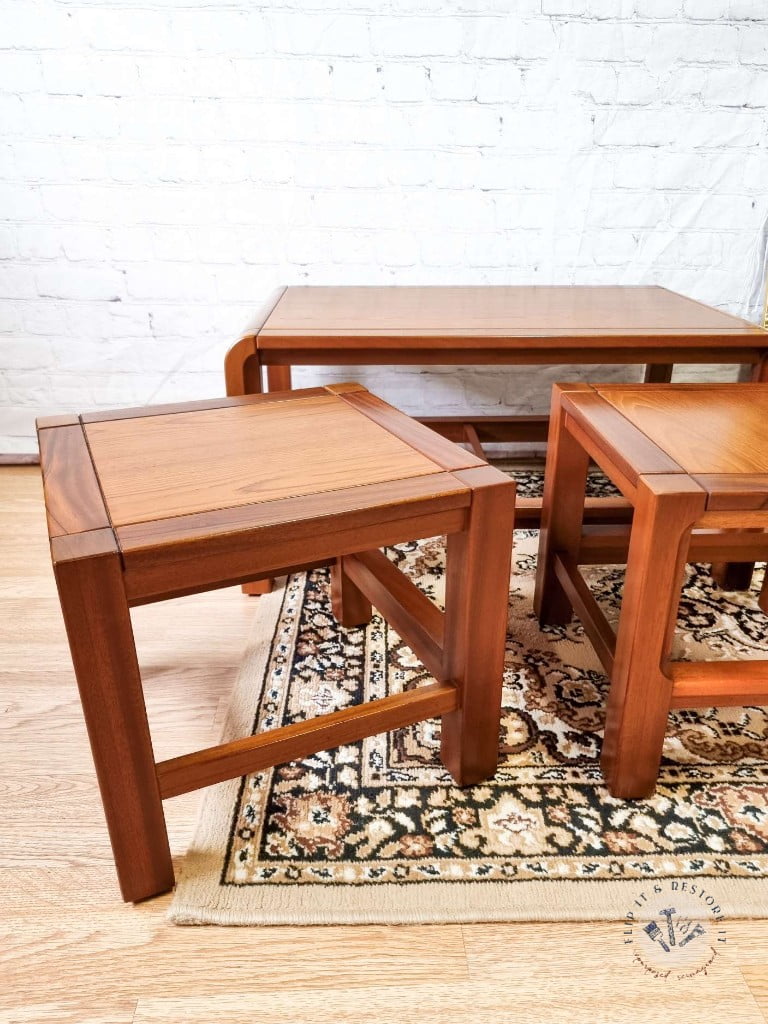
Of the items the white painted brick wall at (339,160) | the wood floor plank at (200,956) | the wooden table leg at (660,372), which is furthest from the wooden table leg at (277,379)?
the wood floor plank at (200,956)

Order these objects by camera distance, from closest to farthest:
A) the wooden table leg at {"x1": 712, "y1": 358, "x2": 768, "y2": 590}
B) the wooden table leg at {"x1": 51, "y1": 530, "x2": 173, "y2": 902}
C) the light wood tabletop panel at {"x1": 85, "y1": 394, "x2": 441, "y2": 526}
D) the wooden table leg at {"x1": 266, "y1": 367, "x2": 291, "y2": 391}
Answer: the wooden table leg at {"x1": 51, "y1": 530, "x2": 173, "y2": 902} → the light wood tabletop panel at {"x1": 85, "y1": 394, "x2": 441, "y2": 526} → the wooden table leg at {"x1": 712, "y1": 358, "x2": 768, "y2": 590} → the wooden table leg at {"x1": 266, "y1": 367, "x2": 291, "y2": 391}

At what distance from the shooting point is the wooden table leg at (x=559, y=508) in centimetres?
119

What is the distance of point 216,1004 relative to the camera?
0.70 m

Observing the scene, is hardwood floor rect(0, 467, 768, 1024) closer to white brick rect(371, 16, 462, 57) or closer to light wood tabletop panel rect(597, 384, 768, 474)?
light wood tabletop panel rect(597, 384, 768, 474)

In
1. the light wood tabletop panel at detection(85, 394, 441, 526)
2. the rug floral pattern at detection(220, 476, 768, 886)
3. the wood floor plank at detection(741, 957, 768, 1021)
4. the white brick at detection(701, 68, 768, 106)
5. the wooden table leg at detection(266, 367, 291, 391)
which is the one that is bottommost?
the rug floral pattern at detection(220, 476, 768, 886)

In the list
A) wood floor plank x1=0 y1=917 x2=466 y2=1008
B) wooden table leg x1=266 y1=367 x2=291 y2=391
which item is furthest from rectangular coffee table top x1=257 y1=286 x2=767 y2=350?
wood floor plank x1=0 y1=917 x2=466 y2=1008

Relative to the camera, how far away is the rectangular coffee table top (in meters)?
1.25

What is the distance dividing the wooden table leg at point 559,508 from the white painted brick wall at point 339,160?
0.83 metres

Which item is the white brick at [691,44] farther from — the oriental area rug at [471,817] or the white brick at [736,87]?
the oriental area rug at [471,817]

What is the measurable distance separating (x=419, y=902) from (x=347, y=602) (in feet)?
1.79

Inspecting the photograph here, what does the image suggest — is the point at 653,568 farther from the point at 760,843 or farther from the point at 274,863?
the point at 274,863

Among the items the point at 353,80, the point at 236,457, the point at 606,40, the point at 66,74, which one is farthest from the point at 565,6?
the point at 236,457

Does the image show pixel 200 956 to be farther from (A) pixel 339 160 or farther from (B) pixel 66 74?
(B) pixel 66 74

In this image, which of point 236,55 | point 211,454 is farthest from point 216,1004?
point 236,55
